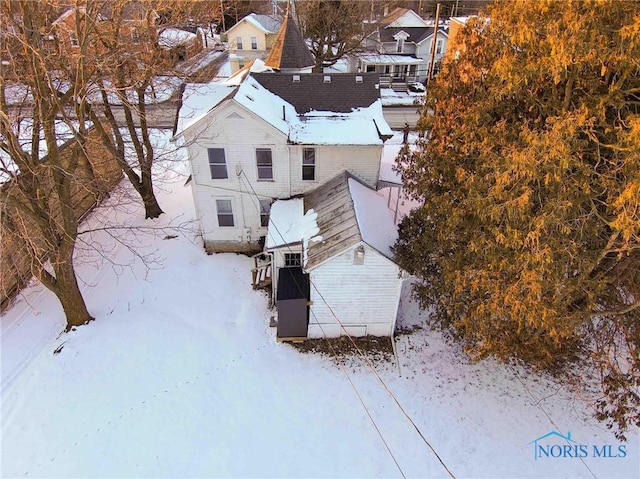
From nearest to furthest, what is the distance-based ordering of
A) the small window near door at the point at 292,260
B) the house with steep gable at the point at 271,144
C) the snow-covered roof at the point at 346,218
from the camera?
the snow-covered roof at the point at 346,218
the small window near door at the point at 292,260
the house with steep gable at the point at 271,144

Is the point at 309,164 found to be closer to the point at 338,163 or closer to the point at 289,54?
the point at 338,163

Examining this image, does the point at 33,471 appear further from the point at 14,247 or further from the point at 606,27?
the point at 606,27

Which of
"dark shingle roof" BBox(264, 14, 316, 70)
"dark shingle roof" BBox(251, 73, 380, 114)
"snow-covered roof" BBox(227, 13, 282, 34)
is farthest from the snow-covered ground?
"snow-covered roof" BBox(227, 13, 282, 34)

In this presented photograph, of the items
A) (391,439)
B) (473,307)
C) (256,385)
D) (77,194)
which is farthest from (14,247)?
(473,307)

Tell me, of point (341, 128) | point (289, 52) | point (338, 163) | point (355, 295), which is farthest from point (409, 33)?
point (355, 295)

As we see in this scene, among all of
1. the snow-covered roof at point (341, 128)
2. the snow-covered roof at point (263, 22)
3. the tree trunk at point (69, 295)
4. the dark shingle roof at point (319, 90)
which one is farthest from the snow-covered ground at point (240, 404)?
the snow-covered roof at point (263, 22)

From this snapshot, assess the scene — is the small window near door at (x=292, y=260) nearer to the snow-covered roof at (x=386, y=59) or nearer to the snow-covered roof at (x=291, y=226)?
the snow-covered roof at (x=291, y=226)

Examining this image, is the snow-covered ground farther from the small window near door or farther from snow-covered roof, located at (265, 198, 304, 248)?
snow-covered roof, located at (265, 198, 304, 248)

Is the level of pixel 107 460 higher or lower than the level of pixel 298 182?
lower
